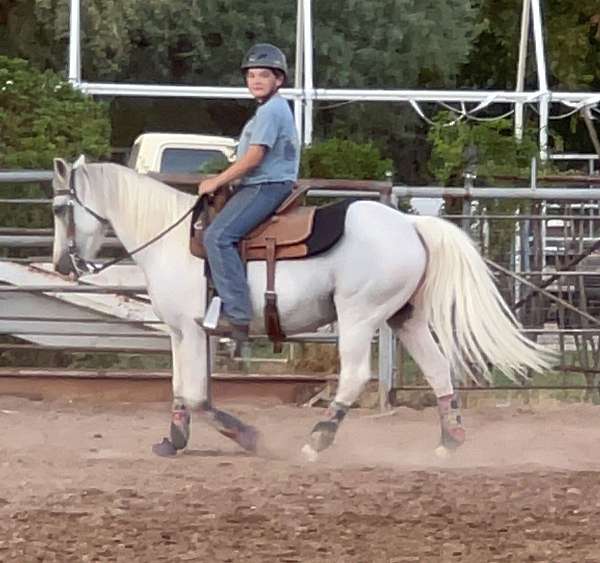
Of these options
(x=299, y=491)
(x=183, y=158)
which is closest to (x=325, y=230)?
(x=299, y=491)

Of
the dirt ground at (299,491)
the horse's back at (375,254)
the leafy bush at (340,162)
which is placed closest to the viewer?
the dirt ground at (299,491)

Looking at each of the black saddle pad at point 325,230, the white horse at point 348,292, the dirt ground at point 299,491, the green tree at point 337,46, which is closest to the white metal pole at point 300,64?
the green tree at point 337,46

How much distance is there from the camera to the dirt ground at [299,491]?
5242mm

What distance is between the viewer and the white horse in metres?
7.75

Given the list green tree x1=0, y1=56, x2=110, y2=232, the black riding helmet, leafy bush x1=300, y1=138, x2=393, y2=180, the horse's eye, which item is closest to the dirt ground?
the horse's eye

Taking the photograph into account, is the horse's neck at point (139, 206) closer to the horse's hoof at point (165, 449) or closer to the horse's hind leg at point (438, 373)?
the horse's hoof at point (165, 449)

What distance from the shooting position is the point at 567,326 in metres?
10.4

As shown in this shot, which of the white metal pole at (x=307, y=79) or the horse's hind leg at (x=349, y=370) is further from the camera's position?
the white metal pole at (x=307, y=79)

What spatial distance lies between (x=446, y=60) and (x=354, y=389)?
19.8 meters

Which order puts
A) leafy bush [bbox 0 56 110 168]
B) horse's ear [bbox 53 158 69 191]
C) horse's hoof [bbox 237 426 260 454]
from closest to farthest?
1. horse's hoof [bbox 237 426 260 454]
2. horse's ear [bbox 53 158 69 191]
3. leafy bush [bbox 0 56 110 168]

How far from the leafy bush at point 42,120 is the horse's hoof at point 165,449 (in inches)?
171

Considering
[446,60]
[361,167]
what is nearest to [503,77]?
[446,60]

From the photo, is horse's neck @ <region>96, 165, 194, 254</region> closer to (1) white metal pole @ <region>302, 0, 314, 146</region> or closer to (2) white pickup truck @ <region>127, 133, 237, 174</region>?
(2) white pickup truck @ <region>127, 133, 237, 174</region>

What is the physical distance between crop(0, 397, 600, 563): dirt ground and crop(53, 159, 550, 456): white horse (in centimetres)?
36
